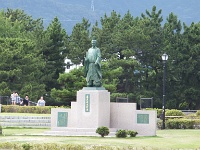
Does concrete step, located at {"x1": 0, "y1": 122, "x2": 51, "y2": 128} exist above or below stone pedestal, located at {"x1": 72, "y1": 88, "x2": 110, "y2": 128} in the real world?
below

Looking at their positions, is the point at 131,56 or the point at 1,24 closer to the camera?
the point at 131,56

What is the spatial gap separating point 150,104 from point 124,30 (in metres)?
9.04

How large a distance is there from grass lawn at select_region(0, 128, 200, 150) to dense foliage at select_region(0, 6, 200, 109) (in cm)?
2324

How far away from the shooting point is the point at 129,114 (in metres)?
32.8

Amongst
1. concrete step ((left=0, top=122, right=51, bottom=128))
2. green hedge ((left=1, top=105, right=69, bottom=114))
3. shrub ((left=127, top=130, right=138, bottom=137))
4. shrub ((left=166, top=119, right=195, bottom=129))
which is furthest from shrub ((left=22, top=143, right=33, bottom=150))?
green hedge ((left=1, top=105, right=69, bottom=114))

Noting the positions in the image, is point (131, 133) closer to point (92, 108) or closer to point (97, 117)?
point (97, 117)

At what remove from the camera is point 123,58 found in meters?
59.4

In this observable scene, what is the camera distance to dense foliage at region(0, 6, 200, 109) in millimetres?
55312

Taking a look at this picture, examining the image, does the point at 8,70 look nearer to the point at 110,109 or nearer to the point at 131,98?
the point at 131,98

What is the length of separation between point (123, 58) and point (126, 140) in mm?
31104

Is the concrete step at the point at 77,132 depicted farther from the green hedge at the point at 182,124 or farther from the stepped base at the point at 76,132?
the green hedge at the point at 182,124

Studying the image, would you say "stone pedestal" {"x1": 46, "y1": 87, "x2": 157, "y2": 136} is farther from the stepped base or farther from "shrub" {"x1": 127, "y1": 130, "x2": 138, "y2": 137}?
"shrub" {"x1": 127, "y1": 130, "x2": 138, "y2": 137}

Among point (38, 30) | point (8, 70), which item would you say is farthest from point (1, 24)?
point (8, 70)

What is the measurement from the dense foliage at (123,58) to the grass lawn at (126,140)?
2324 centimetres
